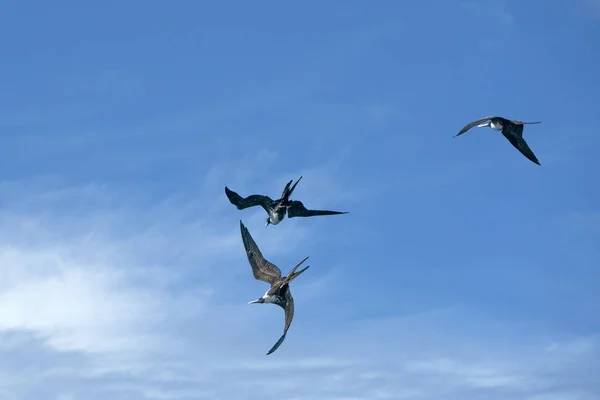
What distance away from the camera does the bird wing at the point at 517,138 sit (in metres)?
89.9

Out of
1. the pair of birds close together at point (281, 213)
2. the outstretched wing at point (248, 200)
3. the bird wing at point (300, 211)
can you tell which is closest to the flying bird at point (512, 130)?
the pair of birds close together at point (281, 213)

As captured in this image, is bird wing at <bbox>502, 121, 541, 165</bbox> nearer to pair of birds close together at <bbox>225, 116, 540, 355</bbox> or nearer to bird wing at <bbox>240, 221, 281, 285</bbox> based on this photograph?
pair of birds close together at <bbox>225, 116, 540, 355</bbox>

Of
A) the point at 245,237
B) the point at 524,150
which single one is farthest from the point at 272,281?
the point at 524,150

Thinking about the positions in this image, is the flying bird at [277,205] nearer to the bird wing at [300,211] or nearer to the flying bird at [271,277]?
the bird wing at [300,211]

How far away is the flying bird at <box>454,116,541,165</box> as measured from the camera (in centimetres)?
8944

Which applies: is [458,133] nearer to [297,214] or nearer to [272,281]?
[297,214]

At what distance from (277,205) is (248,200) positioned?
9.69 feet

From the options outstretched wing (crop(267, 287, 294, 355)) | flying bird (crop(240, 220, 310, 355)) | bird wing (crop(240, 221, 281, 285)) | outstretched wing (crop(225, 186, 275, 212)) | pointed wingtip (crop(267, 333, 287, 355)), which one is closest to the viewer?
pointed wingtip (crop(267, 333, 287, 355))

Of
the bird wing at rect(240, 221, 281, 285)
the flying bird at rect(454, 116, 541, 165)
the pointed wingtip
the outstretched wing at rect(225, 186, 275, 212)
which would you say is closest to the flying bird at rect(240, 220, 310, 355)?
the bird wing at rect(240, 221, 281, 285)

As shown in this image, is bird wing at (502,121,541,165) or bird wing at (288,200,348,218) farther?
bird wing at (502,121,541,165)

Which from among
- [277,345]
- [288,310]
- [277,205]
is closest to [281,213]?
[277,205]

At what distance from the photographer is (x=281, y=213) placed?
87750mm

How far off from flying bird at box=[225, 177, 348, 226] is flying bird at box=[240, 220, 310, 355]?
3.04 meters

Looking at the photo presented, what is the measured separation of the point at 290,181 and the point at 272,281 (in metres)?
9.78
